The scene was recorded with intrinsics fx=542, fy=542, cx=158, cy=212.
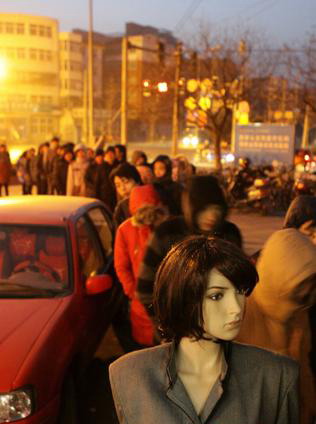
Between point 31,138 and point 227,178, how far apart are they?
68.7 meters

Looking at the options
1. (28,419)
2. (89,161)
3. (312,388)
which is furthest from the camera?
(89,161)

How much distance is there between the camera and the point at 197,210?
320 cm

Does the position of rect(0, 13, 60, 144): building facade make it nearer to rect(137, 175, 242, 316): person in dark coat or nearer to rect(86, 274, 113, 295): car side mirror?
rect(86, 274, 113, 295): car side mirror

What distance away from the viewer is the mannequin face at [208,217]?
10.4ft

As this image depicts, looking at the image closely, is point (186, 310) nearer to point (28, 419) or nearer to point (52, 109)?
point (28, 419)

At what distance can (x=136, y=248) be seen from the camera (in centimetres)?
386

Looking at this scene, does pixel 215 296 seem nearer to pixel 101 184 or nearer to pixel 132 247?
pixel 132 247

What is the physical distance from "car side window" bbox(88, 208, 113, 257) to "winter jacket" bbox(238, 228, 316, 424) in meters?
2.99

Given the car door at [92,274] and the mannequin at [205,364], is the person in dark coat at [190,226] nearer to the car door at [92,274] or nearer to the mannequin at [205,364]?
the car door at [92,274]

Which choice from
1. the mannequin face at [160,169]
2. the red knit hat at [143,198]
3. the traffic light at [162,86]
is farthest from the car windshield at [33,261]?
the traffic light at [162,86]

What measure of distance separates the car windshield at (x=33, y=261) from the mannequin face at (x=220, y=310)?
7.90 ft

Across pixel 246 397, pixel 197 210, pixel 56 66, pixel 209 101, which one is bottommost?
pixel 246 397

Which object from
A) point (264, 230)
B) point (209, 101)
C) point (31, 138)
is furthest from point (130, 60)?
point (264, 230)

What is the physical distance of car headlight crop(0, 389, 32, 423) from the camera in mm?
2680
